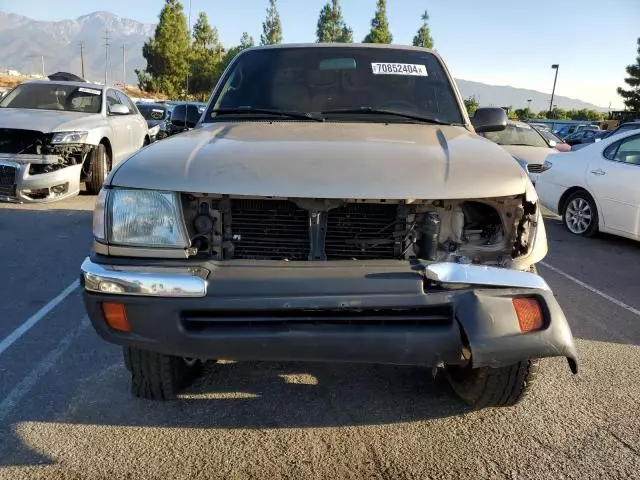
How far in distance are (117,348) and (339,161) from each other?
6.51 ft

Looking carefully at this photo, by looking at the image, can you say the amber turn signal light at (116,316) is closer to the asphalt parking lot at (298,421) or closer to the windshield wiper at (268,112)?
the asphalt parking lot at (298,421)

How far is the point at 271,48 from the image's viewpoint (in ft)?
13.0

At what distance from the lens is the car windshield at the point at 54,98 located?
8.80 meters

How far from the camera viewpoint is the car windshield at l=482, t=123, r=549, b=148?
1062 centimetres

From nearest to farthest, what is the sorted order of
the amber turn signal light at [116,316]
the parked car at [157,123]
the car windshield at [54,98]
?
1. the amber turn signal light at [116,316]
2. the car windshield at [54,98]
3. the parked car at [157,123]

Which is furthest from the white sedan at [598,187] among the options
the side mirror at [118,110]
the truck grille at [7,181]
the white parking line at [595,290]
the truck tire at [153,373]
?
the truck grille at [7,181]

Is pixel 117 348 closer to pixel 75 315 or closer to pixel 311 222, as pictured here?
pixel 75 315

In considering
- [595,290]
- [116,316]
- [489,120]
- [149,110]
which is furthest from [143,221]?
[149,110]

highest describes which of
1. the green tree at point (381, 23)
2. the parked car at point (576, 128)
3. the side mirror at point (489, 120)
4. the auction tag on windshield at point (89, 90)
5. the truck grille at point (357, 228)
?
the green tree at point (381, 23)

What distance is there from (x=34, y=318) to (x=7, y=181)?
4287mm

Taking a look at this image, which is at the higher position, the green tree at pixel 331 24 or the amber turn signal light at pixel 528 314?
the green tree at pixel 331 24

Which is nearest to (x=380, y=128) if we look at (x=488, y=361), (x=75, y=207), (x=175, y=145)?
(x=175, y=145)

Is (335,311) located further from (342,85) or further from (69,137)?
(69,137)

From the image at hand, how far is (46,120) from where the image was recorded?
25.6 feet
